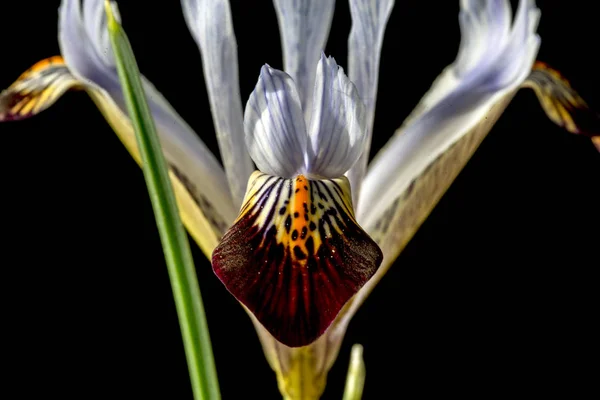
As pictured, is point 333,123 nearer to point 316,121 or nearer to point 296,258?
point 316,121

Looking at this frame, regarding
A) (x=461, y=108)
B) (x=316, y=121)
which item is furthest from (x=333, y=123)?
(x=461, y=108)

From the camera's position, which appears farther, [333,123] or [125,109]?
[125,109]

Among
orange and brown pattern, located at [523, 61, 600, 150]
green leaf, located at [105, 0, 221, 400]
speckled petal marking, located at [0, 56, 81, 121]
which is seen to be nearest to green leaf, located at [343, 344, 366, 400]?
green leaf, located at [105, 0, 221, 400]

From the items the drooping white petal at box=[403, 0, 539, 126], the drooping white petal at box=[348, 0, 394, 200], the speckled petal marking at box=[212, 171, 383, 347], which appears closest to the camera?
the speckled petal marking at box=[212, 171, 383, 347]

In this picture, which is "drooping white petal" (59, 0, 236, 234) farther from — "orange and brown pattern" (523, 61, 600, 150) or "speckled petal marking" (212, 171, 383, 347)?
"orange and brown pattern" (523, 61, 600, 150)

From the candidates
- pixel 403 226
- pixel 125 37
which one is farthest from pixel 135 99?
pixel 403 226

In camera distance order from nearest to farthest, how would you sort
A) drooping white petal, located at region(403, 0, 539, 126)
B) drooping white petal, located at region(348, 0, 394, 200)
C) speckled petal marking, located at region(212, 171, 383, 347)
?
speckled petal marking, located at region(212, 171, 383, 347) < drooping white petal, located at region(348, 0, 394, 200) < drooping white petal, located at region(403, 0, 539, 126)

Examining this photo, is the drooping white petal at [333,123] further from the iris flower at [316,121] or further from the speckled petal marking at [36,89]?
the speckled petal marking at [36,89]
